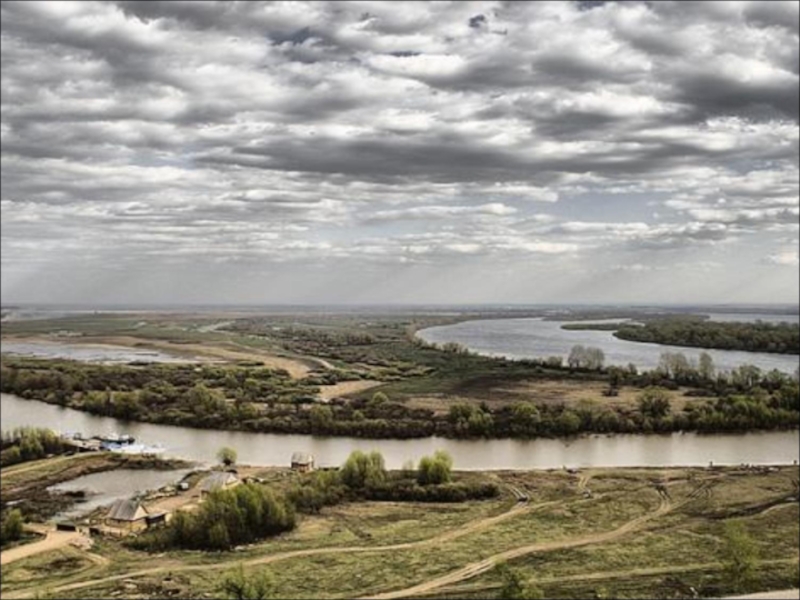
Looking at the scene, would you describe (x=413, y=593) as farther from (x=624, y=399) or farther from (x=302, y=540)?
(x=624, y=399)

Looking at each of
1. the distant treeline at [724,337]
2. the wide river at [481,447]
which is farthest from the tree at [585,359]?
the distant treeline at [724,337]

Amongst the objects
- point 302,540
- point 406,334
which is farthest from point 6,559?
point 406,334

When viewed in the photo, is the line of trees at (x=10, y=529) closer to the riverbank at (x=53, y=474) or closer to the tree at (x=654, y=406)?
the riverbank at (x=53, y=474)

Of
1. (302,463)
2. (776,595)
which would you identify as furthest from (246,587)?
(302,463)

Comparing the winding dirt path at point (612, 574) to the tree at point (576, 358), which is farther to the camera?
the tree at point (576, 358)

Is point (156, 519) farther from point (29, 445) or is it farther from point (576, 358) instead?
point (576, 358)
